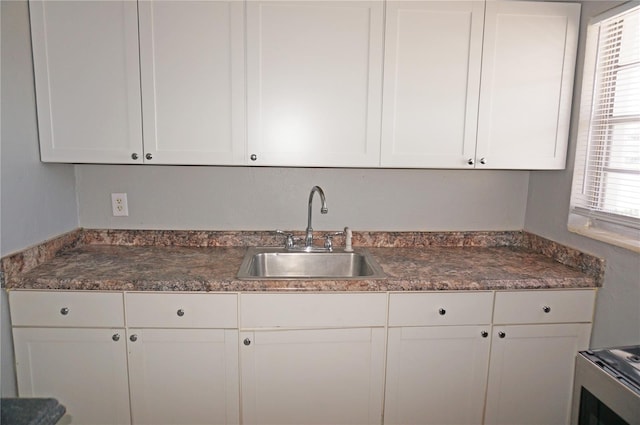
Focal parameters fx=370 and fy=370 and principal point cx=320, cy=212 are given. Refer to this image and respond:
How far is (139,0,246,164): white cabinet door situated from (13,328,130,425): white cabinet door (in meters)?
0.79

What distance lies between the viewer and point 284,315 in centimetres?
150

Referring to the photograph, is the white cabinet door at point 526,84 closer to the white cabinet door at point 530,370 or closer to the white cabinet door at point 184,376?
the white cabinet door at point 530,370

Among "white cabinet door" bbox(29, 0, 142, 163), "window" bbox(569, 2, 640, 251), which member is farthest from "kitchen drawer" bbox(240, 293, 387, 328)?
"window" bbox(569, 2, 640, 251)

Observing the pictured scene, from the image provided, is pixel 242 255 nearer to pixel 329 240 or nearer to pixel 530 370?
pixel 329 240

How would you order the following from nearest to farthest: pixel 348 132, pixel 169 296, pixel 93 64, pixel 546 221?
pixel 169 296, pixel 93 64, pixel 348 132, pixel 546 221

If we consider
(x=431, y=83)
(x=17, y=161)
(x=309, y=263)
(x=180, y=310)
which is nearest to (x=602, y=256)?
(x=431, y=83)

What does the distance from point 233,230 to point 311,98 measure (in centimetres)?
83

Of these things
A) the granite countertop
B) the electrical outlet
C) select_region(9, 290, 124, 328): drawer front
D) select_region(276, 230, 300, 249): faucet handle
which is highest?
the electrical outlet

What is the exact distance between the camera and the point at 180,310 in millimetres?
1475

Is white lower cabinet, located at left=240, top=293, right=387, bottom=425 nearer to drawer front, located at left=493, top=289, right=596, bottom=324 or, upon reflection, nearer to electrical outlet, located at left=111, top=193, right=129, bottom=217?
drawer front, located at left=493, top=289, right=596, bottom=324

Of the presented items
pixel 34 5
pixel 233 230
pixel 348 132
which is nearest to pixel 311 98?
pixel 348 132

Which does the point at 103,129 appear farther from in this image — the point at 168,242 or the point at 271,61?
the point at 271,61

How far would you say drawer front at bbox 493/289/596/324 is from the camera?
1.57 meters

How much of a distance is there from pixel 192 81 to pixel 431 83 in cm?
106
